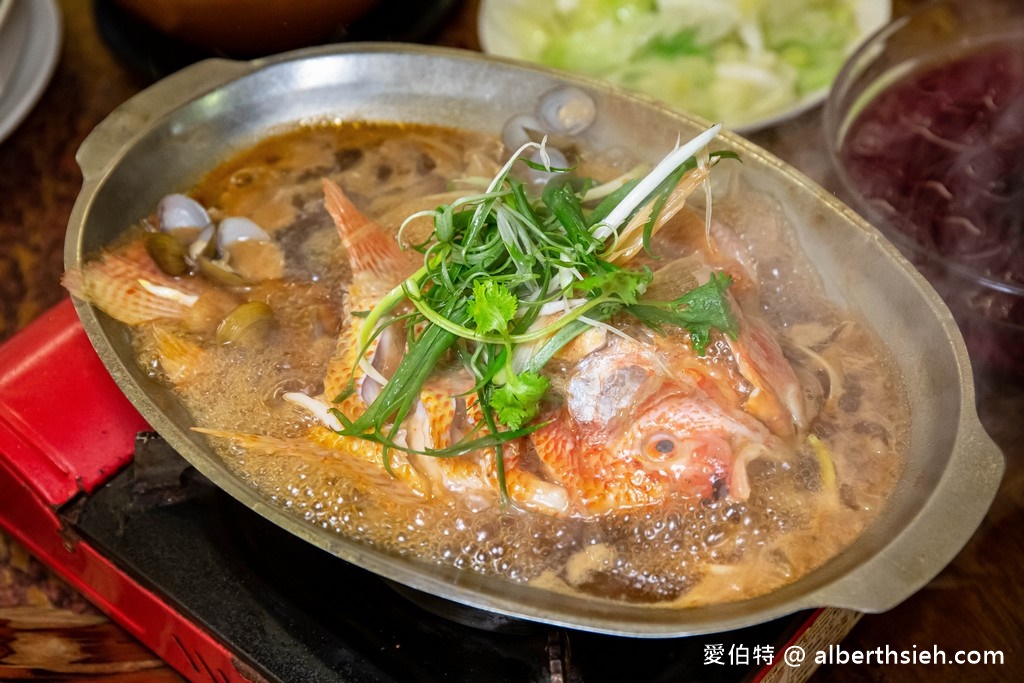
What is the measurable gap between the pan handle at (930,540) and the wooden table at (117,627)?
650 millimetres

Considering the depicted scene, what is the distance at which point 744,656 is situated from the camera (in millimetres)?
1496

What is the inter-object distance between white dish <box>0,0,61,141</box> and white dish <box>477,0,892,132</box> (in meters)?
1.30

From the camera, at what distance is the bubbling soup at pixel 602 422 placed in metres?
1.51

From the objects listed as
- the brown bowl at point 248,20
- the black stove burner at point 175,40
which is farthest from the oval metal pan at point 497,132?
the black stove burner at point 175,40

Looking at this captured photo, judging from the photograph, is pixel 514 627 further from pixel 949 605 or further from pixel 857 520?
pixel 949 605

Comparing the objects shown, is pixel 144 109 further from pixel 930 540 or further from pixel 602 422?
pixel 930 540

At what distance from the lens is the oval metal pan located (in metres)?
1.30

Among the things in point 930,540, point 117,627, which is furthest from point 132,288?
point 930,540

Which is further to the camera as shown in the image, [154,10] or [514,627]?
[154,10]

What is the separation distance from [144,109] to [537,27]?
1325 mm

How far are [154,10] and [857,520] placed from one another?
216 centimetres

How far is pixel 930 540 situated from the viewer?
1275mm

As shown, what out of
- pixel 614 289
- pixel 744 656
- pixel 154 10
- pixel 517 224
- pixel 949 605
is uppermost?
pixel 154 10

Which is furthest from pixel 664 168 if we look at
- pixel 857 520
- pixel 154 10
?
pixel 154 10
